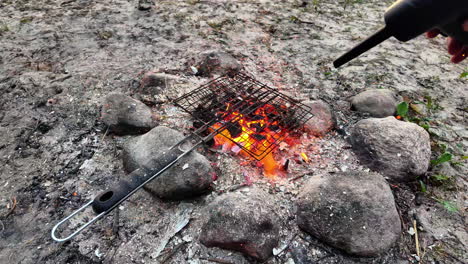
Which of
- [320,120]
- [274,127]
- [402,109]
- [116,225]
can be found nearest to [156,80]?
[274,127]

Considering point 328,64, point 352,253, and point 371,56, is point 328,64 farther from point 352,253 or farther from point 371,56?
point 352,253

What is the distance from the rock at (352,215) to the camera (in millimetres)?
1764

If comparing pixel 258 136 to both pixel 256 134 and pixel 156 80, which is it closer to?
pixel 256 134

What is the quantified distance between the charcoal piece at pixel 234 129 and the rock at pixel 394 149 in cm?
110

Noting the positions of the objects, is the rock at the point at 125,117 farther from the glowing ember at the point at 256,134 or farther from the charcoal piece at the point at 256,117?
the charcoal piece at the point at 256,117

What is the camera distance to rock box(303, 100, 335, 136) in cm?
262

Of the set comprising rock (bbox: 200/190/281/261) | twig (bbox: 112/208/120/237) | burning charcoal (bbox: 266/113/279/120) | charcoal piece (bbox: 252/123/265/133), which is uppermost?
burning charcoal (bbox: 266/113/279/120)

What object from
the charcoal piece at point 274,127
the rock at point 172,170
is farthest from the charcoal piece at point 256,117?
the rock at point 172,170

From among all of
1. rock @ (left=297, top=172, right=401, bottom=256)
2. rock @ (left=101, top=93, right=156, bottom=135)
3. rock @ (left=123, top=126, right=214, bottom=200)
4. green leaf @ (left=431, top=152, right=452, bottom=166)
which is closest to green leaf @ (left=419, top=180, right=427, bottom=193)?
green leaf @ (left=431, top=152, right=452, bottom=166)

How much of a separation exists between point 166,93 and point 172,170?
1.21m

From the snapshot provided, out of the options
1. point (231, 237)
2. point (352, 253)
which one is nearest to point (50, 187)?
point (231, 237)

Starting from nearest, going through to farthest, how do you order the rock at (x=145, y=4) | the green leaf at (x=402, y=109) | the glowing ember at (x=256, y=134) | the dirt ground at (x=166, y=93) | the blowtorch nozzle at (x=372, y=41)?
the blowtorch nozzle at (x=372, y=41) → the dirt ground at (x=166, y=93) → the glowing ember at (x=256, y=134) → the green leaf at (x=402, y=109) → the rock at (x=145, y=4)

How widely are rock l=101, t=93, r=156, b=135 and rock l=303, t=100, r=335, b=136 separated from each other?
1548mm

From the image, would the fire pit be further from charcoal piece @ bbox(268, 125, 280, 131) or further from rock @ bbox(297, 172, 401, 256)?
rock @ bbox(297, 172, 401, 256)
